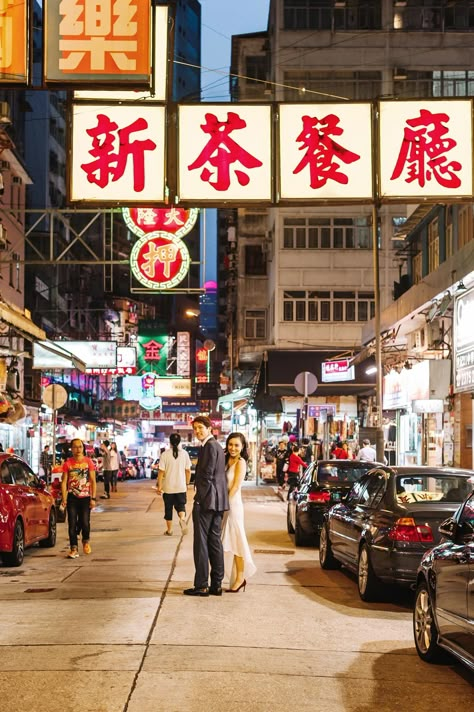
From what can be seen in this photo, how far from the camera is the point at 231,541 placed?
11820 millimetres

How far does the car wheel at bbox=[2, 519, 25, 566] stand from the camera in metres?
14.6

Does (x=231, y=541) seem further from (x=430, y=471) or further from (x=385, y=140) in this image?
(x=385, y=140)

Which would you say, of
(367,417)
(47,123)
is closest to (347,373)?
(367,417)

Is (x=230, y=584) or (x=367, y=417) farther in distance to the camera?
(x=367, y=417)

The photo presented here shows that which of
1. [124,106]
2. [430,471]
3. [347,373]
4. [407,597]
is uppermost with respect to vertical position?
[124,106]

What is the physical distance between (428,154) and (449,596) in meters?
7.38

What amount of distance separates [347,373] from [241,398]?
17812 mm

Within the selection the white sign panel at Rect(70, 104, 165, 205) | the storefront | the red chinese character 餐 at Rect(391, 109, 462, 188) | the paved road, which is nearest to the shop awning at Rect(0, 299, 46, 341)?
the paved road

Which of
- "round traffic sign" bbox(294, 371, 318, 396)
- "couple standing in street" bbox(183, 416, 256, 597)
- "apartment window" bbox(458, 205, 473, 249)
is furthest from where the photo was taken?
"round traffic sign" bbox(294, 371, 318, 396)

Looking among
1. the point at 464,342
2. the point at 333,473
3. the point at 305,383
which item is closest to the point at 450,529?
the point at 333,473

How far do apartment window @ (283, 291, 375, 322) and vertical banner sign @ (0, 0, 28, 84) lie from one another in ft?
112

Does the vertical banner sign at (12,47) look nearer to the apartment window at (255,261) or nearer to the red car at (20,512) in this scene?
the red car at (20,512)

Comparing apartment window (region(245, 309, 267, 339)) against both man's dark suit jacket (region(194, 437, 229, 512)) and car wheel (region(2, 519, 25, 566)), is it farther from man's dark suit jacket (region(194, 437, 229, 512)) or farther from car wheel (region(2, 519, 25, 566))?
man's dark suit jacket (region(194, 437, 229, 512))

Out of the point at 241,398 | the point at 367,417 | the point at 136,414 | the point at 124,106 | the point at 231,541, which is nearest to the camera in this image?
the point at 231,541
